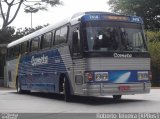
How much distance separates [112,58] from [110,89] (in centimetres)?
110

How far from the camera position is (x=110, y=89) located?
1644cm

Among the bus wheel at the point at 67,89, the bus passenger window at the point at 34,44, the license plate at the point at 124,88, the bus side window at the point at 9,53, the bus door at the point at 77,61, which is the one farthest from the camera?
the bus side window at the point at 9,53

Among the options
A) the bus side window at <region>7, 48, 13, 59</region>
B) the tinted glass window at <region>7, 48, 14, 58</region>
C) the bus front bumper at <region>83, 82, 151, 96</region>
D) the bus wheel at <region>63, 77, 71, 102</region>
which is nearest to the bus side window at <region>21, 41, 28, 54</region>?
the tinted glass window at <region>7, 48, 14, 58</region>

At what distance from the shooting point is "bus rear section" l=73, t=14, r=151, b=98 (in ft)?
A: 53.5

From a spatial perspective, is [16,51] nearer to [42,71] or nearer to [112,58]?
[42,71]

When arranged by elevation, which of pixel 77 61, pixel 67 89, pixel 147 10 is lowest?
pixel 67 89

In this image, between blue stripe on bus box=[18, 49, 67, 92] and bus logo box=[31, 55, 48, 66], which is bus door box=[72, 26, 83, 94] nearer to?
blue stripe on bus box=[18, 49, 67, 92]

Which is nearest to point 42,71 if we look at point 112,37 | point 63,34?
point 63,34

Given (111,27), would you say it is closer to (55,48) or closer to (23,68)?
(55,48)

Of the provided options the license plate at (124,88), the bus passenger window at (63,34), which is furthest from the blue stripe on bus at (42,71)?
the license plate at (124,88)

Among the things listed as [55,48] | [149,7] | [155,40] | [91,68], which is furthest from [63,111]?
[149,7]

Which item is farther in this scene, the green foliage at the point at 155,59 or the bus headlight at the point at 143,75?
the green foliage at the point at 155,59

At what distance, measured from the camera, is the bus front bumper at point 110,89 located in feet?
53.4

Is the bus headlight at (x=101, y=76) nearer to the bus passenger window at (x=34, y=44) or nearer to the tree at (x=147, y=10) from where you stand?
the bus passenger window at (x=34, y=44)
